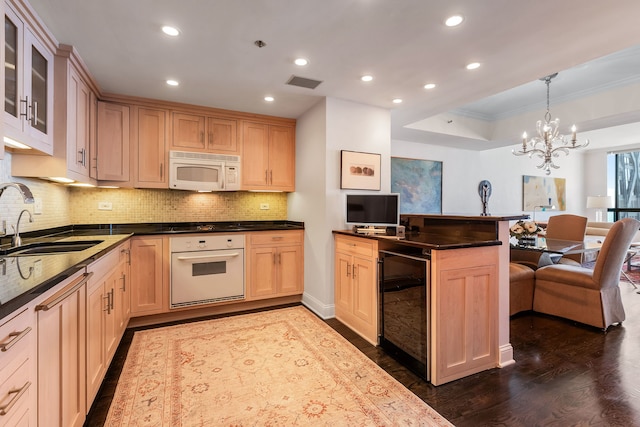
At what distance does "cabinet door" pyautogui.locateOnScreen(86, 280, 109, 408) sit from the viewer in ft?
5.31

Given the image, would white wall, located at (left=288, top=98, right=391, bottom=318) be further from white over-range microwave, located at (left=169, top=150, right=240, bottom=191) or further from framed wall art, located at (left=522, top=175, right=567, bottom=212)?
framed wall art, located at (left=522, top=175, right=567, bottom=212)

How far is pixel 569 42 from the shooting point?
2.18 metres

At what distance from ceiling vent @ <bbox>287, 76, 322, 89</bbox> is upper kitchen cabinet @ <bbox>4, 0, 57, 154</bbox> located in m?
1.79

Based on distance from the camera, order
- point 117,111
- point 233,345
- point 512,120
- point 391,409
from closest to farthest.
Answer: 1. point 391,409
2. point 233,345
3. point 117,111
4. point 512,120

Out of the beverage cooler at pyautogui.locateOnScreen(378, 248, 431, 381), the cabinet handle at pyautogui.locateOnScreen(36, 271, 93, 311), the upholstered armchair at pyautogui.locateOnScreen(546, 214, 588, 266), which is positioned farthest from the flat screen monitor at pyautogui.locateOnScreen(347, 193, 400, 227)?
the upholstered armchair at pyautogui.locateOnScreen(546, 214, 588, 266)

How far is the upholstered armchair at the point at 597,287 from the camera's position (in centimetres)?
278

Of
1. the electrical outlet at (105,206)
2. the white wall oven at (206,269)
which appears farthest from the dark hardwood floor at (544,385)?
the electrical outlet at (105,206)

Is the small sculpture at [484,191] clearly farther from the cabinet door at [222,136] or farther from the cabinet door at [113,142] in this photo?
the cabinet door at [113,142]

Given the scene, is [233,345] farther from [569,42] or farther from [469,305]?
[569,42]

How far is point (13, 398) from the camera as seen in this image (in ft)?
2.93

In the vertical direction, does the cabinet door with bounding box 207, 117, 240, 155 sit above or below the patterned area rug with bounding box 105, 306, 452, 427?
above

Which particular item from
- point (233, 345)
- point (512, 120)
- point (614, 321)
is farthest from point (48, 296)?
point (512, 120)

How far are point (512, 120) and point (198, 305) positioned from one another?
5637mm

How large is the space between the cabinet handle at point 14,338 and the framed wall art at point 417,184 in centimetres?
492
